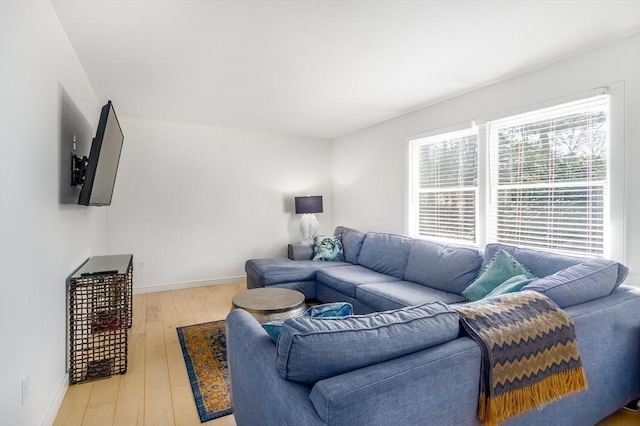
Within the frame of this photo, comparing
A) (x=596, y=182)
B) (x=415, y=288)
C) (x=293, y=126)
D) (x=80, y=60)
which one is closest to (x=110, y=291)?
(x=80, y=60)

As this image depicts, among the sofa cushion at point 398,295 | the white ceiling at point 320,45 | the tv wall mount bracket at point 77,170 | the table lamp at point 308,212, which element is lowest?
the sofa cushion at point 398,295

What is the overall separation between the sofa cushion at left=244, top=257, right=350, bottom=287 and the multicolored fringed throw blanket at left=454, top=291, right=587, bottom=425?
8.60ft

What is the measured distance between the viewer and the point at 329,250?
4512mm

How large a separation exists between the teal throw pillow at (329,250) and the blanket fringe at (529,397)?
3128 mm

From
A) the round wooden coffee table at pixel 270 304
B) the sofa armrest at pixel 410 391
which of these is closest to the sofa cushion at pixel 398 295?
the round wooden coffee table at pixel 270 304

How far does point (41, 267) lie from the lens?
1836mm

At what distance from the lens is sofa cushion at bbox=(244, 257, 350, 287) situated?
12.4 feet

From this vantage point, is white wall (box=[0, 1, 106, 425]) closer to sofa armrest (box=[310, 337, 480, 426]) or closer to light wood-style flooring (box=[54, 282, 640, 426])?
light wood-style flooring (box=[54, 282, 640, 426])

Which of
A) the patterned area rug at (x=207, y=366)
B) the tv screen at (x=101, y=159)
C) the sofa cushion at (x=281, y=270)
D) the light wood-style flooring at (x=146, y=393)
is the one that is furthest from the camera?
the sofa cushion at (x=281, y=270)

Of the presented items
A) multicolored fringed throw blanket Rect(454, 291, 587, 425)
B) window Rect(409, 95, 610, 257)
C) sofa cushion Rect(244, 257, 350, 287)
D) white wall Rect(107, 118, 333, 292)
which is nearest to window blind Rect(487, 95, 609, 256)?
window Rect(409, 95, 610, 257)

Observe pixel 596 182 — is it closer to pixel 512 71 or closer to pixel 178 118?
pixel 512 71

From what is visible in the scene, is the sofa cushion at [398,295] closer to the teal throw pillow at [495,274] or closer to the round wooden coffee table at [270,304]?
the teal throw pillow at [495,274]

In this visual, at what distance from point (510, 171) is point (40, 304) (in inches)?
147

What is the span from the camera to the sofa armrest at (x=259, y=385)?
103 centimetres
